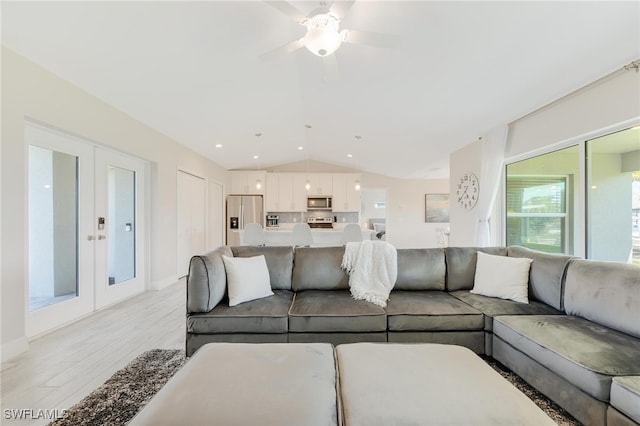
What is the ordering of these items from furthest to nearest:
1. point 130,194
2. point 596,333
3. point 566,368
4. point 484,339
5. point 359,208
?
point 359,208 → point 130,194 → point 484,339 → point 596,333 → point 566,368

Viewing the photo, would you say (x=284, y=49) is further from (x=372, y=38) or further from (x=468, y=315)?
(x=468, y=315)

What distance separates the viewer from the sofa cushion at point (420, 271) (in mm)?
2645

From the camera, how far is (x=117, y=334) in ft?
8.88

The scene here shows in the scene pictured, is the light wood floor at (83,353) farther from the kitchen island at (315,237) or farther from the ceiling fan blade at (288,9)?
the ceiling fan blade at (288,9)

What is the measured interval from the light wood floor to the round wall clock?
450 centimetres

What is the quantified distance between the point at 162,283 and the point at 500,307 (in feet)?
14.9

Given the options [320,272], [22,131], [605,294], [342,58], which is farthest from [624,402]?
[22,131]

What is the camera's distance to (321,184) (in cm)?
793

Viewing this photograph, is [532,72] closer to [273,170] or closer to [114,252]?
[114,252]

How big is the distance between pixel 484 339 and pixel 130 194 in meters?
4.59

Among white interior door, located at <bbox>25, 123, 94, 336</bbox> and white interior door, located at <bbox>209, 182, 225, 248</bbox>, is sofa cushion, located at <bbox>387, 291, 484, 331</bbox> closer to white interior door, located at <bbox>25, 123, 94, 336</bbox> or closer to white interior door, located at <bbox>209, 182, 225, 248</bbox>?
white interior door, located at <bbox>25, 123, 94, 336</bbox>

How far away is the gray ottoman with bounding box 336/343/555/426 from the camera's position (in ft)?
3.23

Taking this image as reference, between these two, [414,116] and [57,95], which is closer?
[57,95]

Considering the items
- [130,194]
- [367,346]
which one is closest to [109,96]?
[130,194]
